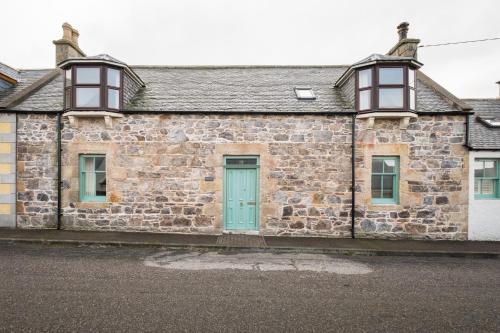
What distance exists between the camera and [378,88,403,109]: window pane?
905 cm

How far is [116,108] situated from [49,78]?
16.1ft

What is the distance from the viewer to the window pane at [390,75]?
9148 millimetres

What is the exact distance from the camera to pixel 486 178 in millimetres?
9281

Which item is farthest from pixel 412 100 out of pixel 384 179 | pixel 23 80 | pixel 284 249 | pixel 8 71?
pixel 8 71

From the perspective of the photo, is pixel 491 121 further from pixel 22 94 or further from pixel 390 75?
pixel 22 94

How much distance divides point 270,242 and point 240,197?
6.43 feet

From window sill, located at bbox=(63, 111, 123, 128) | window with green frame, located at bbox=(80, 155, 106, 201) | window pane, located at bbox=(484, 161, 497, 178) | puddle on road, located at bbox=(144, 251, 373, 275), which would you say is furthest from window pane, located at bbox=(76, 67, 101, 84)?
window pane, located at bbox=(484, 161, 497, 178)

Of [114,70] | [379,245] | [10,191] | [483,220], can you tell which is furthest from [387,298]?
[10,191]

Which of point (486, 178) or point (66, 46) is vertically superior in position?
point (66, 46)

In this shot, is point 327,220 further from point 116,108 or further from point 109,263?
point 116,108

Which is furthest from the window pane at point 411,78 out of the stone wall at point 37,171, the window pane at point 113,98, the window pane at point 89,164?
the stone wall at point 37,171

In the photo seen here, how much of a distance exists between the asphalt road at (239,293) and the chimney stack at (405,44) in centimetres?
858

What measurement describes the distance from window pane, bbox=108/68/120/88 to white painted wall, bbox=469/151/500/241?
495 inches

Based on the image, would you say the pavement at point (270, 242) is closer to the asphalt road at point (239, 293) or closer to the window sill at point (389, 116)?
the asphalt road at point (239, 293)
